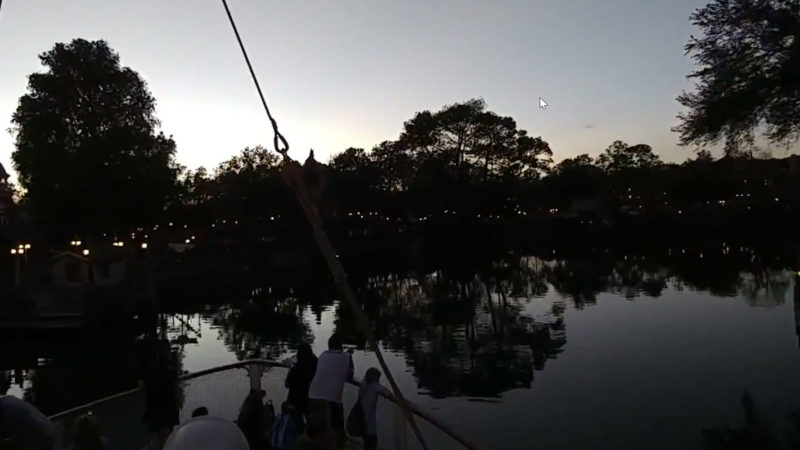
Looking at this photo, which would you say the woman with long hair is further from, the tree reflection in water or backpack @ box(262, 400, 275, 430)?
the tree reflection in water

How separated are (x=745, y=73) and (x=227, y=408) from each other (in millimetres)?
14458

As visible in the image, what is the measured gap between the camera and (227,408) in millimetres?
8125

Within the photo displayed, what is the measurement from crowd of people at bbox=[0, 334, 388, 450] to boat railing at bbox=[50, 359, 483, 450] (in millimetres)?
184

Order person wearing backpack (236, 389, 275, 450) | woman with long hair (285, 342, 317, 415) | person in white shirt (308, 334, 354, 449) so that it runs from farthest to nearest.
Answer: woman with long hair (285, 342, 317, 415) → person in white shirt (308, 334, 354, 449) → person wearing backpack (236, 389, 275, 450)

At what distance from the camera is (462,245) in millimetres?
75625

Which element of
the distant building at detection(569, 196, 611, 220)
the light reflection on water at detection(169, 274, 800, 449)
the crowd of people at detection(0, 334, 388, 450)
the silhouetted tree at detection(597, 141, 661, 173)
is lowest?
the light reflection on water at detection(169, 274, 800, 449)

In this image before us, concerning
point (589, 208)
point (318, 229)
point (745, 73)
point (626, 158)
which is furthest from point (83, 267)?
point (626, 158)

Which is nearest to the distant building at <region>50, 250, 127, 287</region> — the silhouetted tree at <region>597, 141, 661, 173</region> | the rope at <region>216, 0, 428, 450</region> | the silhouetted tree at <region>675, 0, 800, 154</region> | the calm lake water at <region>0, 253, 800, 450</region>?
the calm lake water at <region>0, 253, 800, 450</region>

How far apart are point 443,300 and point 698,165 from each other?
61.0 meters

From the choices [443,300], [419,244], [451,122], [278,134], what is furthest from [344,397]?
[419,244]

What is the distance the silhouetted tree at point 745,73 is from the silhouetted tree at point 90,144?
90.0 ft

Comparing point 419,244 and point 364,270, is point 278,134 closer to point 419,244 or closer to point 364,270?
point 364,270

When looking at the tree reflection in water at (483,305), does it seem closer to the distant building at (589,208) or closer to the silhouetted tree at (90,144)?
the silhouetted tree at (90,144)

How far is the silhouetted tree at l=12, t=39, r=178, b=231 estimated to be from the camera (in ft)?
116
